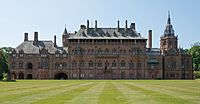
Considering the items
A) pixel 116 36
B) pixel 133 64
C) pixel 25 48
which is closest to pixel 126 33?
pixel 116 36

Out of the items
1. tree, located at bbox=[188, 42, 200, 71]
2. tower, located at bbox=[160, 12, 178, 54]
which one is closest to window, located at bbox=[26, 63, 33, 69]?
tower, located at bbox=[160, 12, 178, 54]

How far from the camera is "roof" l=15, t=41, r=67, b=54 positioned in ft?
355

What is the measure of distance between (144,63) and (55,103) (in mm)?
88043

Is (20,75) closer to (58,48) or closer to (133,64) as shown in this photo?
(58,48)

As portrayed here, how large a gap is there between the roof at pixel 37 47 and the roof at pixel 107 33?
333 inches

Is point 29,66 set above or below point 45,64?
below

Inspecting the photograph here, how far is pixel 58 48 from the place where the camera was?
110m

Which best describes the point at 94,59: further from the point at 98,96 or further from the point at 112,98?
the point at 112,98

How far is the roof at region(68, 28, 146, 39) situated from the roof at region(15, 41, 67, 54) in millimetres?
8463

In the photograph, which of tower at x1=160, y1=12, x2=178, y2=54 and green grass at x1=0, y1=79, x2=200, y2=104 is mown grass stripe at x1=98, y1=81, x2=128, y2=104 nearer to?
green grass at x1=0, y1=79, x2=200, y2=104

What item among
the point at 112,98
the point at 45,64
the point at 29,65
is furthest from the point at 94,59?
the point at 112,98

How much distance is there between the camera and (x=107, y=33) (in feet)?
346

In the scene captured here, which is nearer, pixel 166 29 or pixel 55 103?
pixel 55 103

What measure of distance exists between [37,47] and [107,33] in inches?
892
